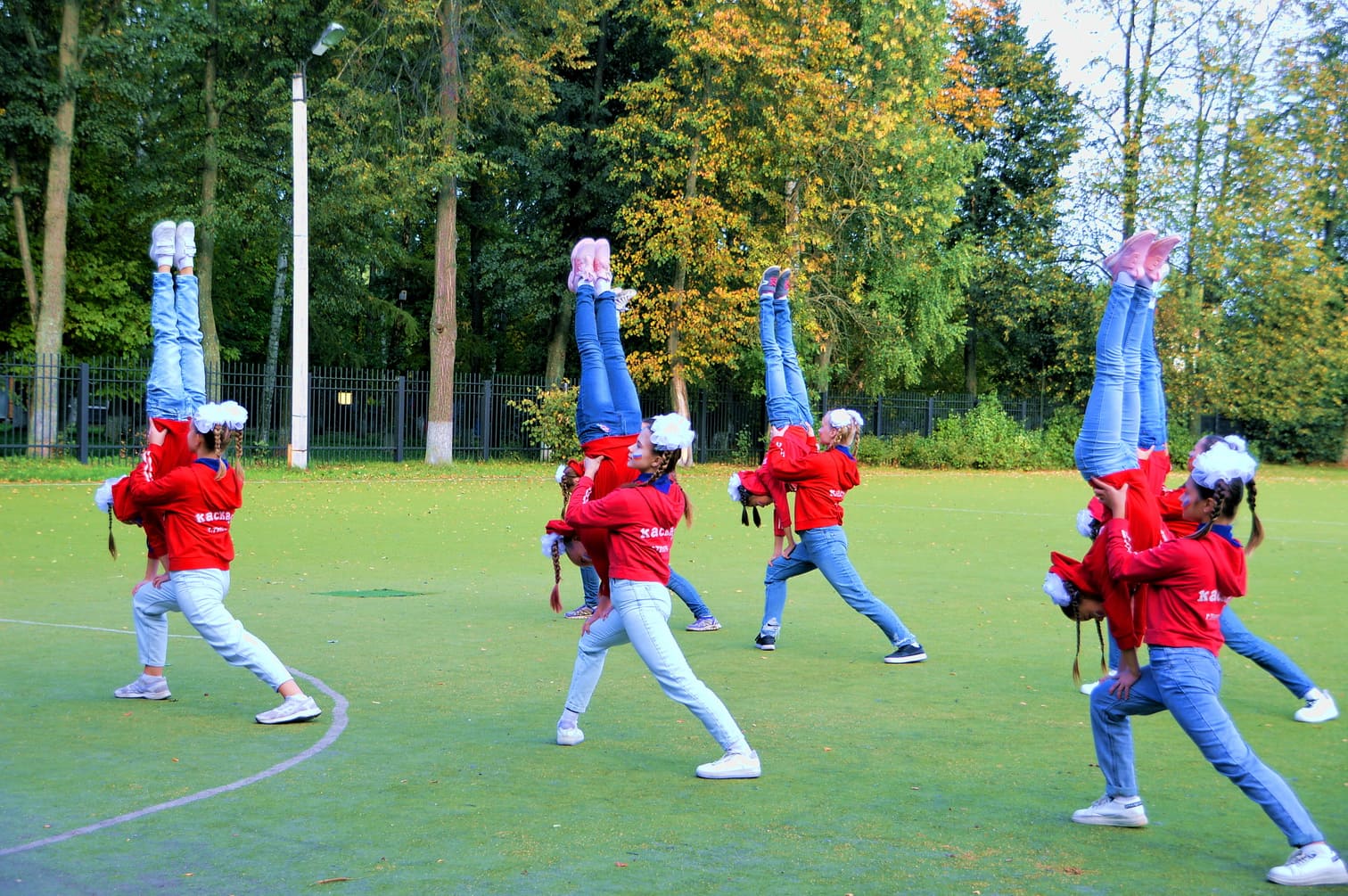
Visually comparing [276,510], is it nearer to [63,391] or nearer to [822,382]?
[63,391]

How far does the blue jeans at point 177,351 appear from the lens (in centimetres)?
783

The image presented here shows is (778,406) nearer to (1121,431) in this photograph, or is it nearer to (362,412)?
(1121,431)

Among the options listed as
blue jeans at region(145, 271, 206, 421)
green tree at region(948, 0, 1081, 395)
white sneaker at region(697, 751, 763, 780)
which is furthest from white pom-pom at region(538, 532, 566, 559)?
green tree at region(948, 0, 1081, 395)

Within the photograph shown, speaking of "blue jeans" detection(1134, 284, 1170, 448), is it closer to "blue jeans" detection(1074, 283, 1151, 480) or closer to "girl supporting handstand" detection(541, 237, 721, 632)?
"blue jeans" detection(1074, 283, 1151, 480)

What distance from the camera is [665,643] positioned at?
6.27 meters

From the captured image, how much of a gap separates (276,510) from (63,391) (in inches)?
474

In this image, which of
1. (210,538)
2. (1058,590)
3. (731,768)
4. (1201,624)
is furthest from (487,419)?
(1201,624)

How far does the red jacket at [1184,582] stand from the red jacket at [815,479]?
4212 millimetres

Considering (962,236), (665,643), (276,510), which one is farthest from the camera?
(962,236)

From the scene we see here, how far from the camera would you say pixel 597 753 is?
21.7ft

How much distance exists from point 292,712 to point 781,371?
4.70 m

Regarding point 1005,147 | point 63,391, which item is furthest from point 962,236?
point 63,391

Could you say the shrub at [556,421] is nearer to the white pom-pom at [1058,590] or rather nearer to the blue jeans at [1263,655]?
the blue jeans at [1263,655]

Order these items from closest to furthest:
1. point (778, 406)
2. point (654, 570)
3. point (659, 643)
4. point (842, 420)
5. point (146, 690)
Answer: point (659, 643)
point (654, 570)
point (146, 690)
point (842, 420)
point (778, 406)
